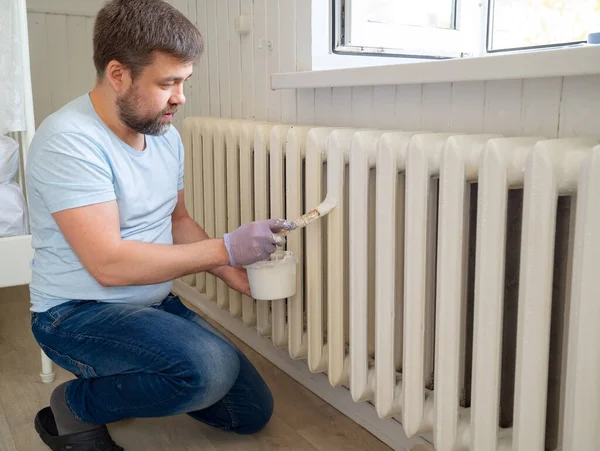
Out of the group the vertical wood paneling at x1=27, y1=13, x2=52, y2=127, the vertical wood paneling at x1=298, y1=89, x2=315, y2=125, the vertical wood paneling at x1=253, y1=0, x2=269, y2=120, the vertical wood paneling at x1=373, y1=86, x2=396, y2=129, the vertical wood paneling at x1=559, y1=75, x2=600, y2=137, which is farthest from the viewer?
the vertical wood paneling at x1=27, y1=13, x2=52, y2=127

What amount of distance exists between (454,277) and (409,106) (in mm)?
437

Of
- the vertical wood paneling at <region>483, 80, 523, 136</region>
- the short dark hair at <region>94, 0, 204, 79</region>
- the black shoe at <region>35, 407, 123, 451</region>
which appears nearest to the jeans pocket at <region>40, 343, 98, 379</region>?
the black shoe at <region>35, 407, 123, 451</region>

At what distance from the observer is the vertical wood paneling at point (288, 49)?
1.52 metres

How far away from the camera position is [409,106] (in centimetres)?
124

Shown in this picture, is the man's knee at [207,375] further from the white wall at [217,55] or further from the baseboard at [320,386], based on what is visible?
the white wall at [217,55]

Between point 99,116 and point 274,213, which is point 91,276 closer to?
point 99,116

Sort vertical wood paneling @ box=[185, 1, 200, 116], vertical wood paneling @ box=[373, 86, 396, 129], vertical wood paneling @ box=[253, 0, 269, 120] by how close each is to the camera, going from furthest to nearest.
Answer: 1. vertical wood paneling @ box=[185, 1, 200, 116]
2. vertical wood paneling @ box=[253, 0, 269, 120]
3. vertical wood paneling @ box=[373, 86, 396, 129]

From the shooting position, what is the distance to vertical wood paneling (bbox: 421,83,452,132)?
1.16m

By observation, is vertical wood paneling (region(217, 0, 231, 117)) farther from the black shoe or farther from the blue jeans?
the black shoe

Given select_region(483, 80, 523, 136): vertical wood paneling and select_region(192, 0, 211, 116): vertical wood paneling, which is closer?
select_region(483, 80, 523, 136): vertical wood paneling

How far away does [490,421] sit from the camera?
918 mm

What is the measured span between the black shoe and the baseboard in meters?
0.49

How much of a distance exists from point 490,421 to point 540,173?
38 centimetres

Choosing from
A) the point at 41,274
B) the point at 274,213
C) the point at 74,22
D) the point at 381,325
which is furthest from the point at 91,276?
the point at 74,22
